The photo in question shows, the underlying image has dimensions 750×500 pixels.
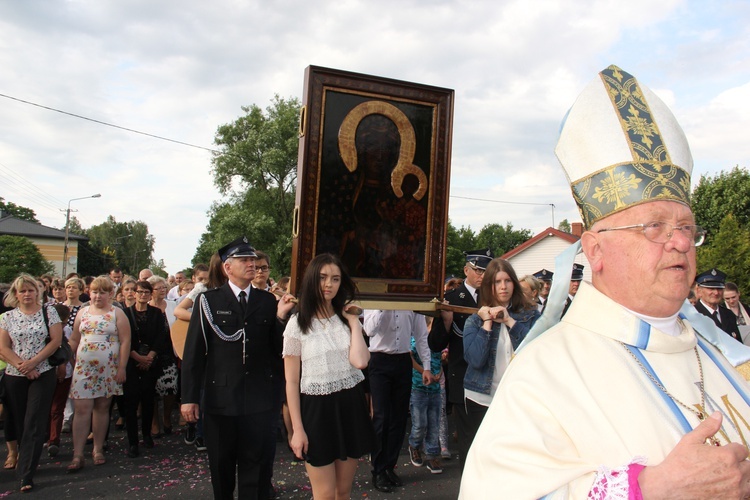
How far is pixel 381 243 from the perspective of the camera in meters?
4.04

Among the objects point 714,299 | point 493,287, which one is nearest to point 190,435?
point 493,287

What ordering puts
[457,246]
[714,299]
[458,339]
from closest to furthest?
1. [458,339]
2. [714,299]
3. [457,246]

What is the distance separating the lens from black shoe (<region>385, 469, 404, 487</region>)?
589 centimetres

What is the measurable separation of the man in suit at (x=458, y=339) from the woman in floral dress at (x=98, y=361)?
12.6 feet

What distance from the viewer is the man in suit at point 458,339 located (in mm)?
4852

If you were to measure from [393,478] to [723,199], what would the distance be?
32549mm

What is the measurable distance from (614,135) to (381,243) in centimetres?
214

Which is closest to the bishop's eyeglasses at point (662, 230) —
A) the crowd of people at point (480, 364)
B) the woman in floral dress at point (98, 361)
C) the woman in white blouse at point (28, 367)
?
the crowd of people at point (480, 364)

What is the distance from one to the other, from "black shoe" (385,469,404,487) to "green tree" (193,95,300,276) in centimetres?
2722

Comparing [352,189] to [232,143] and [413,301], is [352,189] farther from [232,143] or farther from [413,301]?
Answer: [232,143]

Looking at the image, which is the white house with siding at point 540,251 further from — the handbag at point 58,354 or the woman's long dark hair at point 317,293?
the woman's long dark hair at point 317,293

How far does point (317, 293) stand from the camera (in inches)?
159

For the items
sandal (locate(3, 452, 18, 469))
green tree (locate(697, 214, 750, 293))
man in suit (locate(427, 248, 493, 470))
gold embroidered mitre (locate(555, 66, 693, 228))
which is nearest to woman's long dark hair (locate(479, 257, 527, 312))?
man in suit (locate(427, 248, 493, 470))

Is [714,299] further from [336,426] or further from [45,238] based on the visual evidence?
[45,238]
